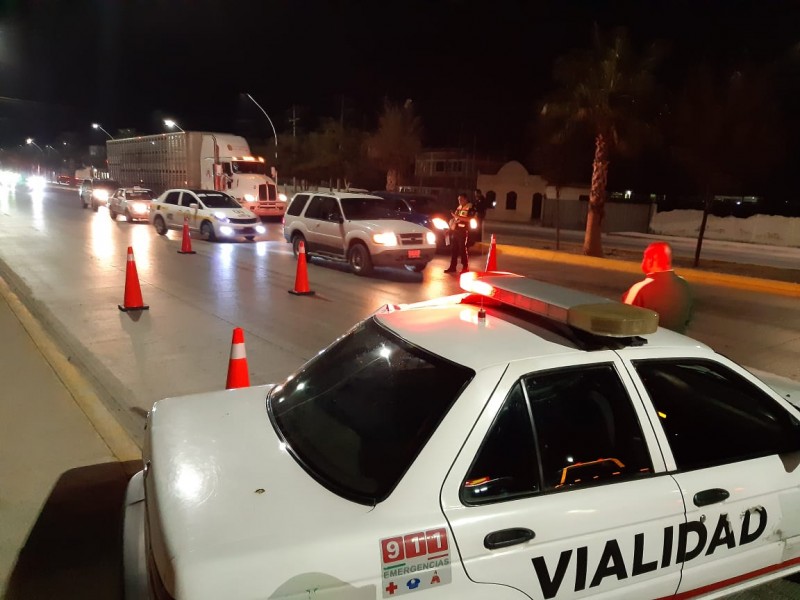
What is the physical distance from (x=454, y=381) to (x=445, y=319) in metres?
0.60

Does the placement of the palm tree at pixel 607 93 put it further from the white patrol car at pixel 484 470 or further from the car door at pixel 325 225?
the white patrol car at pixel 484 470

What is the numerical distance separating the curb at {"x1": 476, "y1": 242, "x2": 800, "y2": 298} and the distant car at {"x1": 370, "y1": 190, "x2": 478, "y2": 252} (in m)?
1.72

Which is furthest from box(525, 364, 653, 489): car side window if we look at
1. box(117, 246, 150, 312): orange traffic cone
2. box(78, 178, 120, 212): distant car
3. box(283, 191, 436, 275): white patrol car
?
box(78, 178, 120, 212): distant car

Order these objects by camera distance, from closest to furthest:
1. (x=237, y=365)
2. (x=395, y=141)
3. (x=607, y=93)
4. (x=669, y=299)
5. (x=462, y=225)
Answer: (x=669, y=299), (x=237, y=365), (x=462, y=225), (x=607, y=93), (x=395, y=141)

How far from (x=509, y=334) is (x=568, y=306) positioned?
275 millimetres

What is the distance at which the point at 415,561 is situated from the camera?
6.38 ft

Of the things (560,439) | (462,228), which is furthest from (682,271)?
(560,439)

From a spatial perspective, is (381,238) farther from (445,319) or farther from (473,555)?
(473,555)

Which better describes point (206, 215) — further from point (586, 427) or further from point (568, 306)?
point (586, 427)

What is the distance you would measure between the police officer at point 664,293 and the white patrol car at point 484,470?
1.38m

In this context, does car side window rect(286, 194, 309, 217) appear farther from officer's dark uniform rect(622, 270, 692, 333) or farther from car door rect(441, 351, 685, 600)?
car door rect(441, 351, 685, 600)

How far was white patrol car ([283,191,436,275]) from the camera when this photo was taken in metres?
12.7

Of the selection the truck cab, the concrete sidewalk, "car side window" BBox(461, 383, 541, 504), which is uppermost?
the truck cab

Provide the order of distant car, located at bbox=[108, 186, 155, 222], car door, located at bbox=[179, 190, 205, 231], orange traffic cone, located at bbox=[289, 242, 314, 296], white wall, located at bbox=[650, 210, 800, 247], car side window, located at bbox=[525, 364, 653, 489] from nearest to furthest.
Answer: car side window, located at bbox=[525, 364, 653, 489]
orange traffic cone, located at bbox=[289, 242, 314, 296]
car door, located at bbox=[179, 190, 205, 231]
white wall, located at bbox=[650, 210, 800, 247]
distant car, located at bbox=[108, 186, 155, 222]
